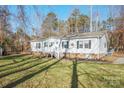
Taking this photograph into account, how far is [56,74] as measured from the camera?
4320 millimetres

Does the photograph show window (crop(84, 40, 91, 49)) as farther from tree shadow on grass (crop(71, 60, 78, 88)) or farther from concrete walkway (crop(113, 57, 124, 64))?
tree shadow on grass (crop(71, 60, 78, 88))

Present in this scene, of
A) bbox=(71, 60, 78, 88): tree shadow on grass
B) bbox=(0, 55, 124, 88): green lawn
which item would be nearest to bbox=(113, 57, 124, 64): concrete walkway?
bbox=(0, 55, 124, 88): green lawn

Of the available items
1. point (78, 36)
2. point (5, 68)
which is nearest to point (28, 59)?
point (5, 68)

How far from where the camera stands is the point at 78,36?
23.7 feet

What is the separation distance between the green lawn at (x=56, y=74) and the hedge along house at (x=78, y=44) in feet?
3.50

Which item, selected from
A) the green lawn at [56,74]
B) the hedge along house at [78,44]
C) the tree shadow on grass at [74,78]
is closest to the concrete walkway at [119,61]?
the green lawn at [56,74]

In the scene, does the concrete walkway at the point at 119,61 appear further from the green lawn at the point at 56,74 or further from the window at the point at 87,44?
the window at the point at 87,44

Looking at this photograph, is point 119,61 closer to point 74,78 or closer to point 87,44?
point 87,44

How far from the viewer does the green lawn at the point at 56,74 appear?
3.68 m

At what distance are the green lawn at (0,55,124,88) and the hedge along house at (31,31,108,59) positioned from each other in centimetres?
107

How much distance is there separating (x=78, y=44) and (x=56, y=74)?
3.21 meters
